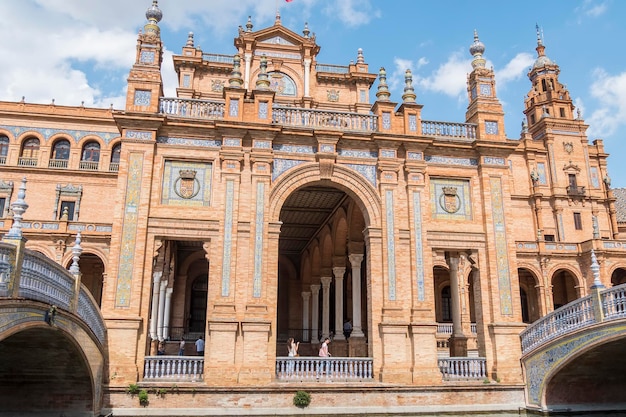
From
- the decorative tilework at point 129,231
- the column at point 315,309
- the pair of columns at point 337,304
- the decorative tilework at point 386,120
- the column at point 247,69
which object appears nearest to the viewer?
the decorative tilework at point 129,231

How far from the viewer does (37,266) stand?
29.5 ft

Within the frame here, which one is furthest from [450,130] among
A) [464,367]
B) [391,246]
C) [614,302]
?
[464,367]

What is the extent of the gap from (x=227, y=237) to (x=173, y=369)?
381cm

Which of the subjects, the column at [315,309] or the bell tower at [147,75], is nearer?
the bell tower at [147,75]

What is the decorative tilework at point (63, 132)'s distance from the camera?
32656mm

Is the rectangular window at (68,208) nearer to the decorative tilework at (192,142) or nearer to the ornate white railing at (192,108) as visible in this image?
the ornate white railing at (192,108)

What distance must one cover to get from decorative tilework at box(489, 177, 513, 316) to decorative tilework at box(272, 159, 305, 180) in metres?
6.26

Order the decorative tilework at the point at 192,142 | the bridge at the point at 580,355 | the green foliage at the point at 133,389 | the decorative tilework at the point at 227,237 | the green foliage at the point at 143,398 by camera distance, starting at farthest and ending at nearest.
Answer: the decorative tilework at the point at 192,142 → the decorative tilework at the point at 227,237 → the green foliage at the point at 133,389 → the green foliage at the point at 143,398 → the bridge at the point at 580,355

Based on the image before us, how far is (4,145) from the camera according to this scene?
→ 32.6 m

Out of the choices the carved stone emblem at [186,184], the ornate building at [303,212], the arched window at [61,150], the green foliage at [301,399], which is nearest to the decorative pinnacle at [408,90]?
the ornate building at [303,212]

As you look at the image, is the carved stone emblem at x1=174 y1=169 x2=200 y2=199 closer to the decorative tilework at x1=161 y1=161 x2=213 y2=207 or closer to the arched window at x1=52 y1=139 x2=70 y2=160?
the decorative tilework at x1=161 y1=161 x2=213 y2=207

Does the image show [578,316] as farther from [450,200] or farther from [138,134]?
[138,134]

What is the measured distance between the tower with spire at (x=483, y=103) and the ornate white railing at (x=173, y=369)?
11241mm

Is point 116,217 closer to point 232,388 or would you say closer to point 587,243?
point 232,388
